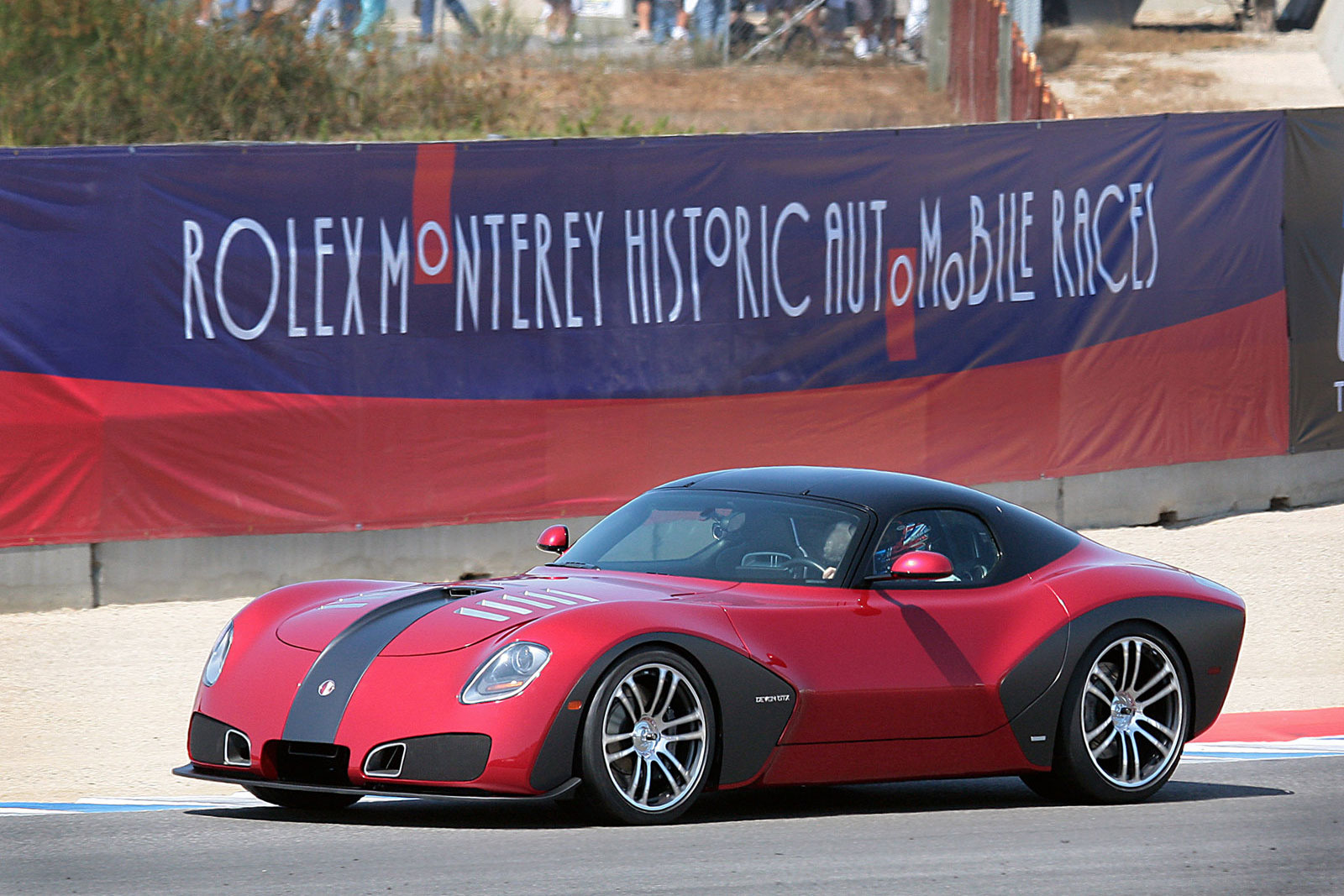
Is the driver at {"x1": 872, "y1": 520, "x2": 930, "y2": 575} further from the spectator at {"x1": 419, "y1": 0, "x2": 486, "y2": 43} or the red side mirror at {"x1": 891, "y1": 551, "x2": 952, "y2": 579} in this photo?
the spectator at {"x1": 419, "y1": 0, "x2": 486, "y2": 43}

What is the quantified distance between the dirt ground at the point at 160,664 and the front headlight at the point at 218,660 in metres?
1.09

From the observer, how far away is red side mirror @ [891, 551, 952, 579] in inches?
255

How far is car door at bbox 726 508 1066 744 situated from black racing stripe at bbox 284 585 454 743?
111cm

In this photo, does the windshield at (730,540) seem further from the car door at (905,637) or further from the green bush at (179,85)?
the green bush at (179,85)

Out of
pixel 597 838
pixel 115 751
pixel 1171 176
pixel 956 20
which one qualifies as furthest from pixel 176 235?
pixel 956 20

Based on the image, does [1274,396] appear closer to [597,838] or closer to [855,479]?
[855,479]

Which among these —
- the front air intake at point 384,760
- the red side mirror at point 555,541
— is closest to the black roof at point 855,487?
the red side mirror at point 555,541

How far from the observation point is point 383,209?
11047 millimetres

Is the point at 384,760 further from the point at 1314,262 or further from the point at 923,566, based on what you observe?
the point at 1314,262

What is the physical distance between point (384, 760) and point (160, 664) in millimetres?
4263

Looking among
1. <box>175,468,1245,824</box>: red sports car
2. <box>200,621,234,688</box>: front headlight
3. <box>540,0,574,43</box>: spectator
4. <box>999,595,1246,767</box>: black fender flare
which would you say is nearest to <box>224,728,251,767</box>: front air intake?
<box>175,468,1245,824</box>: red sports car

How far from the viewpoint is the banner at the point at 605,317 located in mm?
10445

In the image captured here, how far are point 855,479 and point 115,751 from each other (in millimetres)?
3460

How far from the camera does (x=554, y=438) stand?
455 inches
